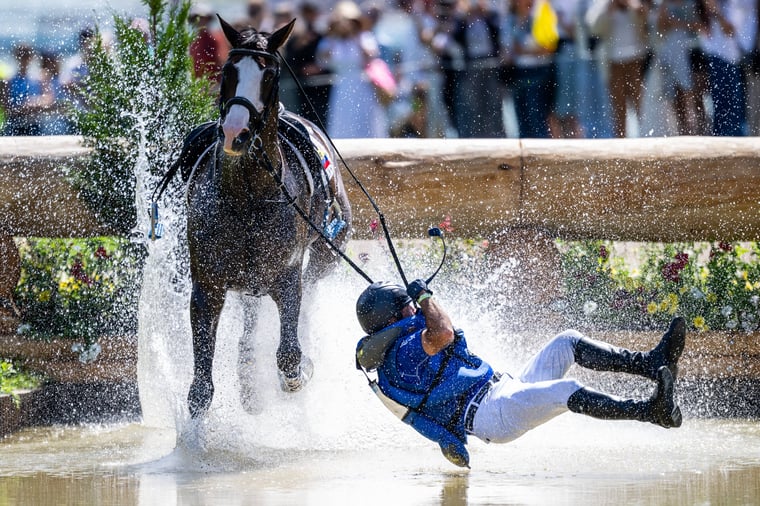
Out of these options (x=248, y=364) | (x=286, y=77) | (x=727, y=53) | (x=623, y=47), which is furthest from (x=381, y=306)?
(x=727, y=53)

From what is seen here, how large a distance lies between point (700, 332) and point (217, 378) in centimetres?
342

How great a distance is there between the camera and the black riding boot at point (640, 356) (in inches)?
212

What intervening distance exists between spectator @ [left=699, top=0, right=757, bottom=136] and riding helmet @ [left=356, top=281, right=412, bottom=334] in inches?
219

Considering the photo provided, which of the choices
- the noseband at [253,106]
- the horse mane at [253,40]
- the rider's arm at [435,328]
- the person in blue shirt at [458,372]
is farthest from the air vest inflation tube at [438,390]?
the horse mane at [253,40]

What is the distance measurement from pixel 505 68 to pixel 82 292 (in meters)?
4.05

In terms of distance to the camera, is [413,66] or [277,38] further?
[413,66]

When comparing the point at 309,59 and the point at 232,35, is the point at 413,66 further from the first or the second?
the point at 232,35

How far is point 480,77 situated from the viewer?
35.6ft

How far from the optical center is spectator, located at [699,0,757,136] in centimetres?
1062

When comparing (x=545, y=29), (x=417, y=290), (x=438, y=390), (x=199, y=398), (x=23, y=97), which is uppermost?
(x=545, y=29)

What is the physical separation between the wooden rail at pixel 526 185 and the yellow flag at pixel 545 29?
172 centimetres

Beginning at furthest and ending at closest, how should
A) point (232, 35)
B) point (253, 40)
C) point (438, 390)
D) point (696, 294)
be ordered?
point (696, 294), point (232, 35), point (253, 40), point (438, 390)

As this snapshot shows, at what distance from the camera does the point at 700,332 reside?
355 inches

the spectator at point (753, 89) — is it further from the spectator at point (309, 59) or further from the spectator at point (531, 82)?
the spectator at point (309, 59)
